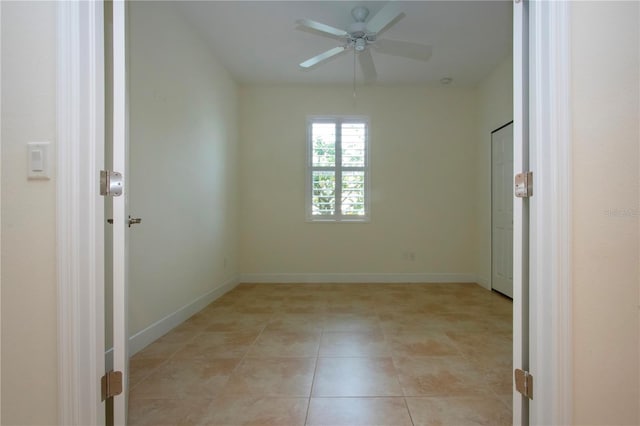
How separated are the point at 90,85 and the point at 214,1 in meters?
2.27

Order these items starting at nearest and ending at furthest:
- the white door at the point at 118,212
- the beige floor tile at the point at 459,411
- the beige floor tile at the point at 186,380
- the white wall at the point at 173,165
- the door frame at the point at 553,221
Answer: the door frame at the point at 553,221, the white door at the point at 118,212, the beige floor tile at the point at 459,411, the beige floor tile at the point at 186,380, the white wall at the point at 173,165

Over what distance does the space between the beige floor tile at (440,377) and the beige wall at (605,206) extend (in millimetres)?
802

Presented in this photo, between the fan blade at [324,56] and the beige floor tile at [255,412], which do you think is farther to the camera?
the fan blade at [324,56]

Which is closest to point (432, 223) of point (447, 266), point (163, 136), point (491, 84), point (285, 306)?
point (447, 266)

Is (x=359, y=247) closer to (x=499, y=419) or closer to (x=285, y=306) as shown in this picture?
(x=285, y=306)

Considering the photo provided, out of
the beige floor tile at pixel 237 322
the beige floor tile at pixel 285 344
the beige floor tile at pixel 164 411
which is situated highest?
the beige floor tile at pixel 164 411

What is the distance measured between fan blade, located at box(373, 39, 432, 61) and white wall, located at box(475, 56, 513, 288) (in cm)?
158

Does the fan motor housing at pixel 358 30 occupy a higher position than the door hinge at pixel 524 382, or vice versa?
the fan motor housing at pixel 358 30

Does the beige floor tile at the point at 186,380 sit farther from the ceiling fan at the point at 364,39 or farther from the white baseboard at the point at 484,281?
the white baseboard at the point at 484,281

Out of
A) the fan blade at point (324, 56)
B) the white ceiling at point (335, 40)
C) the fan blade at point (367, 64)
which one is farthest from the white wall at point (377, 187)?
the fan blade at point (324, 56)

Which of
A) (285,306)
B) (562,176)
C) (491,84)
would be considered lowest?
(285,306)

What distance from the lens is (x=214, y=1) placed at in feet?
9.29

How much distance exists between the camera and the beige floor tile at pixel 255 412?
1.52 meters

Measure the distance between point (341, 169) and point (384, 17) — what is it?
2491 mm
